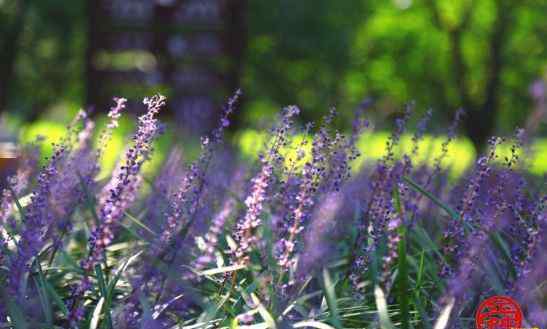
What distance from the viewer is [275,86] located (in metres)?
26.4

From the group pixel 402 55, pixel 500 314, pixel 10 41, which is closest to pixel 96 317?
pixel 500 314

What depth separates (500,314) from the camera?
8.36 ft

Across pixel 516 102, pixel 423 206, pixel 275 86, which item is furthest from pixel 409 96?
pixel 423 206

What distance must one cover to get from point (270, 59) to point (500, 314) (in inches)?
897

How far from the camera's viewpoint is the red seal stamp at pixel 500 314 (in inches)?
98.2

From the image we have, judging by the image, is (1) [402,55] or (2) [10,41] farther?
(1) [402,55]

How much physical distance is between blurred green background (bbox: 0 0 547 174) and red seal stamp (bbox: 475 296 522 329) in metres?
0.54

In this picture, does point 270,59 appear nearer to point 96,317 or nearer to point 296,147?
point 296,147

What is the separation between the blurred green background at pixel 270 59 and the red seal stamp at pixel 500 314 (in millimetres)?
541

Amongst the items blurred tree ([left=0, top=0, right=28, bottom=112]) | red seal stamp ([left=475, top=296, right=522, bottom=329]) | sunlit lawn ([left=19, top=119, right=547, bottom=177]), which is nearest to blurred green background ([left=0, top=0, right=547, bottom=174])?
blurred tree ([left=0, top=0, right=28, bottom=112])

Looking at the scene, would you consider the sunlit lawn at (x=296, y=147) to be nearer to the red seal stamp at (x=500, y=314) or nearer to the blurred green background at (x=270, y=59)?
the blurred green background at (x=270, y=59)

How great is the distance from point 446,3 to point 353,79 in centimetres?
722

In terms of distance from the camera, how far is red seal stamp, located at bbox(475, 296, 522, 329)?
2.49 m

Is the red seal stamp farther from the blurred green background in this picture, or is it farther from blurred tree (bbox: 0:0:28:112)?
blurred tree (bbox: 0:0:28:112)
